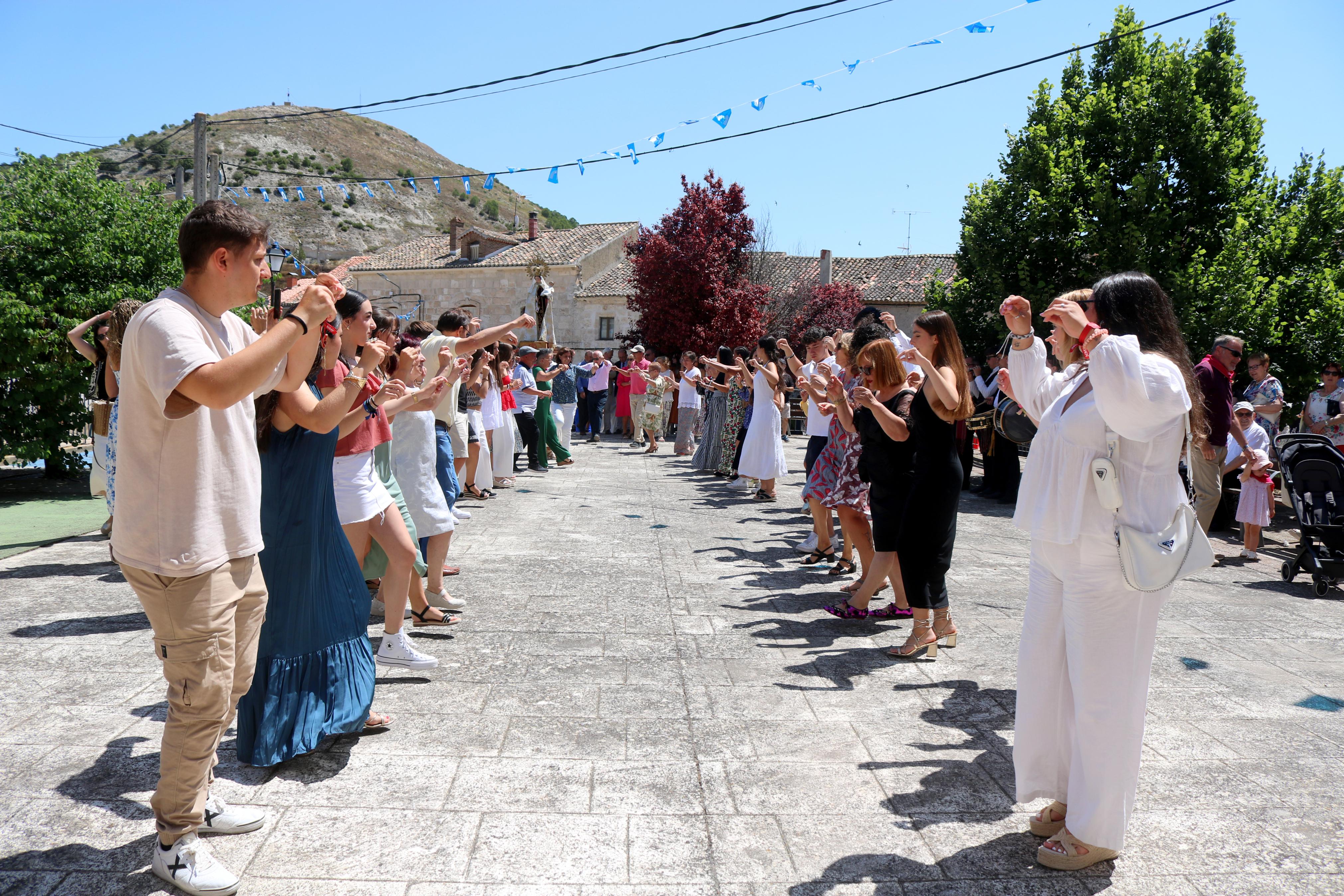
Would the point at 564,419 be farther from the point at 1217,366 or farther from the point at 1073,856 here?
the point at 1073,856

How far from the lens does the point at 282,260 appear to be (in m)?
5.25

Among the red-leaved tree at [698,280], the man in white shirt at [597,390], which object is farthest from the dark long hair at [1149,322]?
the red-leaved tree at [698,280]

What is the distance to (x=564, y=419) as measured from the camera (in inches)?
630

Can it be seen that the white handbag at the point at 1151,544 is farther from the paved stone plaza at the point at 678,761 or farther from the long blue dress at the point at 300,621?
the long blue dress at the point at 300,621

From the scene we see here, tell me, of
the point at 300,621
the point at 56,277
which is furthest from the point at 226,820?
the point at 56,277

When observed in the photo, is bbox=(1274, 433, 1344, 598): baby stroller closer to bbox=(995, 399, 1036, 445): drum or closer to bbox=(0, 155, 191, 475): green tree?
bbox=(995, 399, 1036, 445): drum

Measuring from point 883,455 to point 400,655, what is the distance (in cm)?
279

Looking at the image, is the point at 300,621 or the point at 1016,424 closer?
the point at 300,621

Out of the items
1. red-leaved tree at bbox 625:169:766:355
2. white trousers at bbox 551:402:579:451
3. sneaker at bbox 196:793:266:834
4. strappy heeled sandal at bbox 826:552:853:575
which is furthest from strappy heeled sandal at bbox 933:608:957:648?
red-leaved tree at bbox 625:169:766:355

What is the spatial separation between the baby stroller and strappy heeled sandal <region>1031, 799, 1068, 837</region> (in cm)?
516

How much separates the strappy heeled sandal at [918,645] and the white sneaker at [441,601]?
2598mm

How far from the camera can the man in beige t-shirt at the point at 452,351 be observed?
5043 millimetres

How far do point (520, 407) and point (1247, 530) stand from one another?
947 cm

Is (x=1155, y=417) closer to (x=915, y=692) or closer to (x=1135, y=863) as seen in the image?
(x=1135, y=863)
